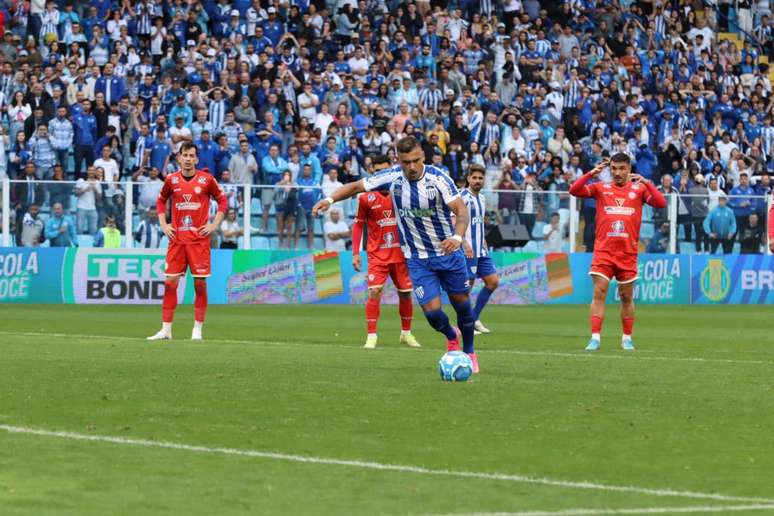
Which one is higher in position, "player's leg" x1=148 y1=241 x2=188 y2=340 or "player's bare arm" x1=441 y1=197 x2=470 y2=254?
"player's bare arm" x1=441 y1=197 x2=470 y2=254

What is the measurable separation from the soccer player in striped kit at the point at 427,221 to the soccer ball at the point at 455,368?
71cm

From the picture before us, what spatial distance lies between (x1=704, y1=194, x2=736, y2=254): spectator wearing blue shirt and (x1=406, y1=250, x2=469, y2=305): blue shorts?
20713mm

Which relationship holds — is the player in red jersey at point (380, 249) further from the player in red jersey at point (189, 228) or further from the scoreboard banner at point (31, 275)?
the scoreboard banner at point (31, 275)

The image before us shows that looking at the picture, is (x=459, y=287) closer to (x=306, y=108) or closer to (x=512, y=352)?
(x=512, y=352)

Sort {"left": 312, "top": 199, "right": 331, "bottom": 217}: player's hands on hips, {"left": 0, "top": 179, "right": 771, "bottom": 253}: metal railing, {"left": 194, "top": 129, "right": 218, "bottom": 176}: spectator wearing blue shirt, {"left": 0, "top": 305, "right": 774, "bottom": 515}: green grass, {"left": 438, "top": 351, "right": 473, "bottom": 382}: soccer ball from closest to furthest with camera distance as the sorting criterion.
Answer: {"left": 0, "top": 305, "right": 774, "bottom": 515}: green grass → {"left": 438, "top": 351, "right": 473, "bottom": 382}: soccer ball → {"left": 312, "top": 199, "right": 331, "bottom": 217}: player's hands on hips → {"left": 0, "top": 179, "right": 771, "bottom": 253}: metal railing → {"left": 194, "top": 129, "right": 218, "bottom": 176}: spectator wearing blue shirt

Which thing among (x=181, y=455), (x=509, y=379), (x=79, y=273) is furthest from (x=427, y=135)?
(x=181, y=455)

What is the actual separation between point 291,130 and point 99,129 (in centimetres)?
430

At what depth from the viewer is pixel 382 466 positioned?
346 inches

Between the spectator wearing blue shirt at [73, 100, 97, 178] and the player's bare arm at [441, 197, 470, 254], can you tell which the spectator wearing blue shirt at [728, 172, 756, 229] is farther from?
the player's bare arm at [441, 197, 470, 254]

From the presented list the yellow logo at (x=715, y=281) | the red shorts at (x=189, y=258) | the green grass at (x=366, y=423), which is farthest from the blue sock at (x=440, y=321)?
the yellow logo at (x=715, y=281)

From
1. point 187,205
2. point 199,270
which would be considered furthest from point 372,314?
point 187,205

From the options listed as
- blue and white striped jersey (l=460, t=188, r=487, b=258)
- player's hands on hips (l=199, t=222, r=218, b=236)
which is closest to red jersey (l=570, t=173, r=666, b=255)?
blue and white striped jersey (l=460, t=188, r=487, b=258)

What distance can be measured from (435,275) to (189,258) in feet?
20.2

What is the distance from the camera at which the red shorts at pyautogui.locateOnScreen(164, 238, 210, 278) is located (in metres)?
19.5
